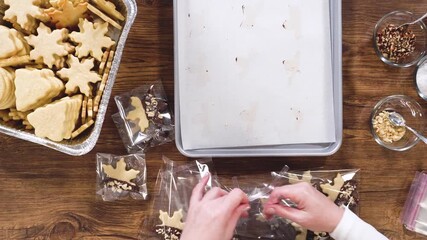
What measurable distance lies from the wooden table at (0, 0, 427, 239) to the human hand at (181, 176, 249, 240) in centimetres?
9

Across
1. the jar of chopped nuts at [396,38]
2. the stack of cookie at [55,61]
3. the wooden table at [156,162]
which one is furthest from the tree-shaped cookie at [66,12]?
the jar of chopped nuts at [396,38]

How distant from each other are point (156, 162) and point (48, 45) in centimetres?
27

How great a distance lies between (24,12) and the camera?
0.69m

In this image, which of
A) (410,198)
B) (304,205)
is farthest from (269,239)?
(410,198)

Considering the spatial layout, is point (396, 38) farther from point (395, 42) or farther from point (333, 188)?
point (333, 188)

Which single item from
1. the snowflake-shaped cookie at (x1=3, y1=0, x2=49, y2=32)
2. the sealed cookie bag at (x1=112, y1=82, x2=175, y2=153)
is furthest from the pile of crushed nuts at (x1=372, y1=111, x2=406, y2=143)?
the snowflake-shaped cookie at (x1=3, y1=0, x2=49, y2=32)

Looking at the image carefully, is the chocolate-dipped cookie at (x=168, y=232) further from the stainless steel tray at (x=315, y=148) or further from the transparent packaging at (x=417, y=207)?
the transparent packaging at (x=417, y=207)

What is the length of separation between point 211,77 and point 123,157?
0.68 feet

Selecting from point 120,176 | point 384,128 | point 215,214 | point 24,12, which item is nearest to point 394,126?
point 384,128

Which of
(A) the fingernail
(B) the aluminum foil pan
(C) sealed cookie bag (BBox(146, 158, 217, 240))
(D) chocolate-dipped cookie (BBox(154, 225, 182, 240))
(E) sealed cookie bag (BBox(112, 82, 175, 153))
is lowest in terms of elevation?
(D) chocolate-dipped cookie (BBox(154, 225, 182, 240))

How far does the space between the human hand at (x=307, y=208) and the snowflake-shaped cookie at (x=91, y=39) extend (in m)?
0.35

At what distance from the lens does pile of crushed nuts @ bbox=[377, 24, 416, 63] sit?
0.83 m

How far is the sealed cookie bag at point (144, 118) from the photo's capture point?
842 mm

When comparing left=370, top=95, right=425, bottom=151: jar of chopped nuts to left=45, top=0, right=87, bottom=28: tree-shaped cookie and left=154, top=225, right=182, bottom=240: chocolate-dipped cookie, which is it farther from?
left=45, top=0, right=87, bottom=28: tree-shaped cookie
